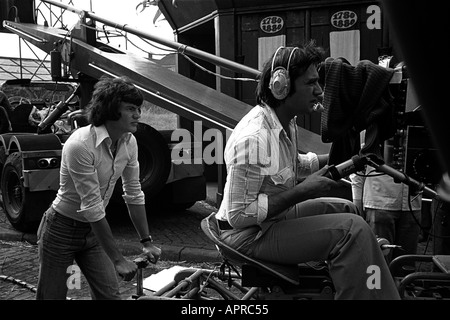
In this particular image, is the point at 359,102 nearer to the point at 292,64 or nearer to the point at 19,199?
the point at 292,64

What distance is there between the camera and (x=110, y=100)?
3371mm

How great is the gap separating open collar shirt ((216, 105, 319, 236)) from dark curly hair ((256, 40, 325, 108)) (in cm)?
10

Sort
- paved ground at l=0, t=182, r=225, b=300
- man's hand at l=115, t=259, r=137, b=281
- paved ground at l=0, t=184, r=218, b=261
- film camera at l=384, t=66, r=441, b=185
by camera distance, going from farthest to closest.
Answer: paved ground at l=0, t=184, r=218, b=261 → paved ground at l=0, t=182, r=225, b=300 → man's hand at l=115, t=259, r=137, b=281 → film camera at l=384, t=66, r=441, b=185

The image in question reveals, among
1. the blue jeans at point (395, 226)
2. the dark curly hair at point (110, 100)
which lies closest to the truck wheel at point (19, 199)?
the dark curly hair at point (110, 100)

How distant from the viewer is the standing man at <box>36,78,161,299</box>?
325cm

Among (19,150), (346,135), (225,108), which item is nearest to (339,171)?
(346,135)

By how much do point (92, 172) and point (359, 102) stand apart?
163cm

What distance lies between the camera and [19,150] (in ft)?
24.4

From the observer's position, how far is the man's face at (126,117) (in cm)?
338

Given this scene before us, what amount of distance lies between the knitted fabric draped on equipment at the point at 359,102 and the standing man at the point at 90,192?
4.70ft

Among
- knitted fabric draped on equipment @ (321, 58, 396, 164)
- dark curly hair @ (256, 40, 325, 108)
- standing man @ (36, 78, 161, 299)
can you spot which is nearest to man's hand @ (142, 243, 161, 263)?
standing man @ (36, 78, 161, 299)

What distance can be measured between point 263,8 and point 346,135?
670 centimetres

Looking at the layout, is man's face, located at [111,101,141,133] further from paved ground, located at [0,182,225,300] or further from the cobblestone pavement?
paved ground, located at [0,182,225,300]
